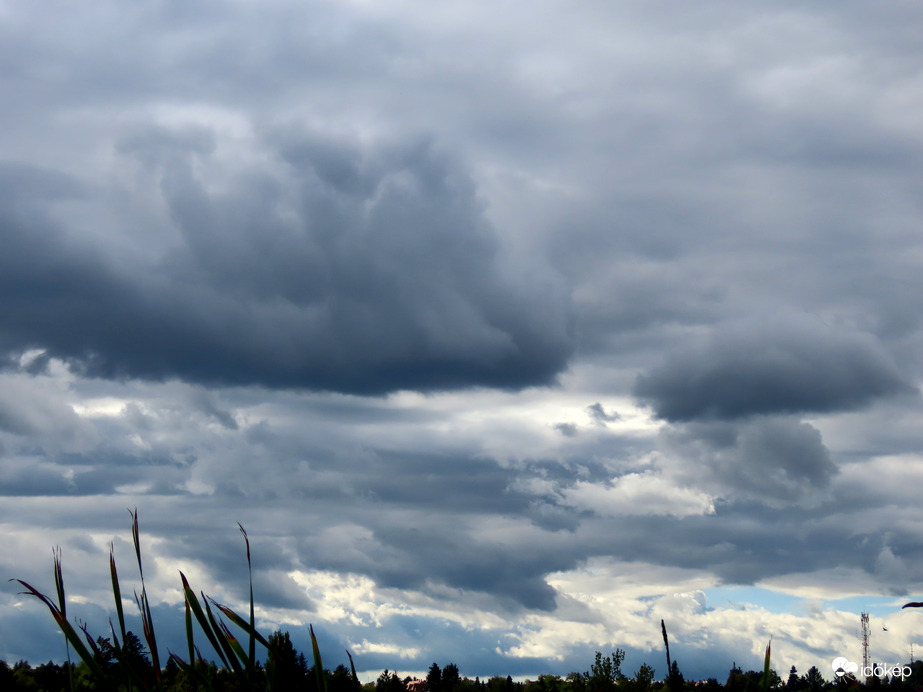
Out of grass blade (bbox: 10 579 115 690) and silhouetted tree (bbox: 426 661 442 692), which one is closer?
grass blade (bbox: 10 579 115 690)

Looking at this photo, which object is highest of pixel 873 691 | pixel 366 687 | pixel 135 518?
pixel 135 518

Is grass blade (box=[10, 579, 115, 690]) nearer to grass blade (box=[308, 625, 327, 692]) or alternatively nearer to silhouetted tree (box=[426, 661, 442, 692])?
grass blade (box=[308, 625, 327, 692])

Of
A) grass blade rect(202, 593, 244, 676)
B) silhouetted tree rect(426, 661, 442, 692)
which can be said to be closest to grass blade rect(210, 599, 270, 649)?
grass blade rect(202, 593, 244, 676)

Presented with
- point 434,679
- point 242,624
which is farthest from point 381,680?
point 242,624

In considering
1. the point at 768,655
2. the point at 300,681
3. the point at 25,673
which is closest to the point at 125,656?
the point at 300,681

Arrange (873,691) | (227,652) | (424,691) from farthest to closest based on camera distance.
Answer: (424,691), (227,652), (873,691)

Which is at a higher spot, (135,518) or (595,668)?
(135,518)

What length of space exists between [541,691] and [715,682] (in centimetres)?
386

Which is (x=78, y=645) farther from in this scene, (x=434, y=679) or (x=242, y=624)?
(x=434, y=679)

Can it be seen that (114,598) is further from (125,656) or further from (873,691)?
(873,691)

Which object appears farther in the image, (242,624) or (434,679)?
(434,679)

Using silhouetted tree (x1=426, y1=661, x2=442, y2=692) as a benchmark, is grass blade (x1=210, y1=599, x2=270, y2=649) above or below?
above

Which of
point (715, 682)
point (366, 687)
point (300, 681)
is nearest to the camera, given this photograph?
point (300, 681)

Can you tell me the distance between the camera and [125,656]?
755 centimetres
